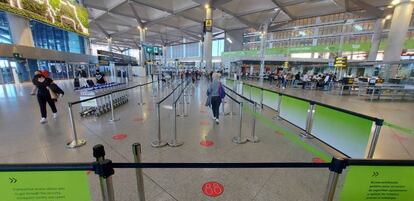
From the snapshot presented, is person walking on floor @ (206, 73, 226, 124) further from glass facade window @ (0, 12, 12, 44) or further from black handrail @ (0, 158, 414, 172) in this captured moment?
glass facade window @ (0, 12, 12, 44)

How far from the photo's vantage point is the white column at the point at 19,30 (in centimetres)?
1493

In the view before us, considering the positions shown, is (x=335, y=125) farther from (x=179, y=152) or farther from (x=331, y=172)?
(x=179, y=152)

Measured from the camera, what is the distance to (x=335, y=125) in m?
3.67

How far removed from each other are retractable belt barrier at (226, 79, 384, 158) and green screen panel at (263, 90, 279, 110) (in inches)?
42.6

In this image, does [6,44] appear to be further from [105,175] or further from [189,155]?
[105,175]

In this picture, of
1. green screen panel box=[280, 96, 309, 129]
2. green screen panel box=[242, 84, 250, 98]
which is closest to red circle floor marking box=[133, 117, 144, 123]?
green screen panel box=[280, 96, 309, 129]

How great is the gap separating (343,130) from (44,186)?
14.6 ft

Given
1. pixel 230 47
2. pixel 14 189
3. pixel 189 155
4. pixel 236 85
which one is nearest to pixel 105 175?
pixel 14 189

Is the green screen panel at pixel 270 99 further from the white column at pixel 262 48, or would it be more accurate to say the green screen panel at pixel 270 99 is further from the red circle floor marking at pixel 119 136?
the white column at pixel 262 48

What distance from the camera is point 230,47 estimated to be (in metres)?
39.4

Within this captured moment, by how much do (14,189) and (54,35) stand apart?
31.0 metres

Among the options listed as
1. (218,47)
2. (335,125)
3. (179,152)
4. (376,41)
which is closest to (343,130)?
(335,125)

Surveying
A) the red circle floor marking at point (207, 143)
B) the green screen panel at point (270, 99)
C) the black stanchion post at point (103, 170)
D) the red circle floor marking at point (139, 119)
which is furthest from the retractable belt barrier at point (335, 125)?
the red circle floor marking at point (139, 119)

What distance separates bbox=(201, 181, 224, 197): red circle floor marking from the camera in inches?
96.5
